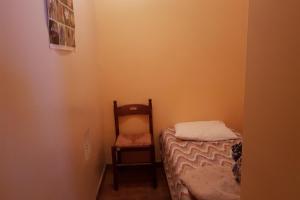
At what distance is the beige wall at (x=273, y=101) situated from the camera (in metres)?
0.65

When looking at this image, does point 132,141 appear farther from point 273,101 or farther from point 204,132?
point 273,101

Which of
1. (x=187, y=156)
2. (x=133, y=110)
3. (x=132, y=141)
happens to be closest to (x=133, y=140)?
(x=132, y=141)

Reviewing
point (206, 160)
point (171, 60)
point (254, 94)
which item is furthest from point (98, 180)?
point (254, 94)

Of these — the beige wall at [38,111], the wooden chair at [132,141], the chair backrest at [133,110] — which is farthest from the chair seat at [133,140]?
the beige wall at [38,111]

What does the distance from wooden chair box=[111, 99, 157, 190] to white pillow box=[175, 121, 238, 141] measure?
0.32 meters

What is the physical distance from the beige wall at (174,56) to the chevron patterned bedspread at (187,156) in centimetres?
51

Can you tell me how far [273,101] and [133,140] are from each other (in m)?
2.08

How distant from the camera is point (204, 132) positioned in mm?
2668

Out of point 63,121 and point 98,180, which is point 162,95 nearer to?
point 98,180

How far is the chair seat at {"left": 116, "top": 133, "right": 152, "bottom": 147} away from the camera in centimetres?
259

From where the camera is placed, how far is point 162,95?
295cm

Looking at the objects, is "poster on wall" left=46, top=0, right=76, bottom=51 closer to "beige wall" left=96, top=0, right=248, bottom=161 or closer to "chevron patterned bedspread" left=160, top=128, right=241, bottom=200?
"beige wall" left=96, top=0, right=248, bottom=161

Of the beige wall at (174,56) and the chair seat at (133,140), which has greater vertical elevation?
the beige wall at (174,56)

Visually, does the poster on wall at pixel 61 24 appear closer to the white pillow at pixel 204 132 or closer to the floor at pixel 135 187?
the white pillow at pixel 204 132
